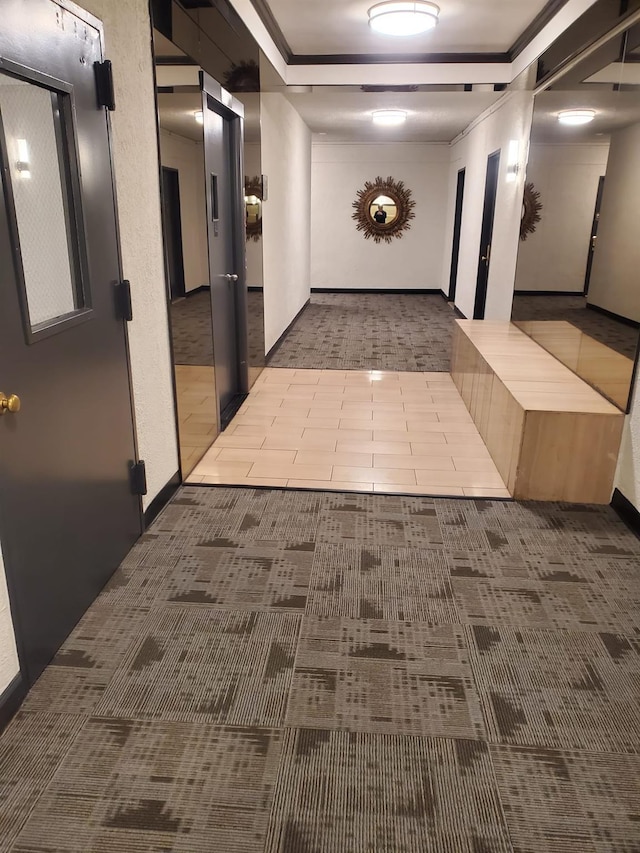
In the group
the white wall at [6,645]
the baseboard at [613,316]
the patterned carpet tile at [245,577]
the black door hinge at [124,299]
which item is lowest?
the patterned carpet tile at [245,577]

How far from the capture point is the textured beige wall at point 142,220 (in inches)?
96.8

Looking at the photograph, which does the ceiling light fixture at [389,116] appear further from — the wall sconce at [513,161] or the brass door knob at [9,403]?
the brass door knob at [9,403]

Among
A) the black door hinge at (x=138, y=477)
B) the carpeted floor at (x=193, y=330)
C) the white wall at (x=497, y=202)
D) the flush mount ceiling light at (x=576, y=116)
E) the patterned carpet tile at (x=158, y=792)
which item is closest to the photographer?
the patterned carpet tile at (x=158, y=792)

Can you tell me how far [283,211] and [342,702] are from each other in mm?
5855

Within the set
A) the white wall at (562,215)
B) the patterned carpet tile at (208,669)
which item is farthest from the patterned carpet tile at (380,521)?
the white wall at (562,215)

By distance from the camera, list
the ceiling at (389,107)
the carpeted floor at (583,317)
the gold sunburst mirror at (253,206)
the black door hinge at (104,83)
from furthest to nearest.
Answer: the ceiling at (389,107)
the gold sunburst mirror at (253,206)
the carpeted floor at (583,317)
the black door hinge at (104,83)

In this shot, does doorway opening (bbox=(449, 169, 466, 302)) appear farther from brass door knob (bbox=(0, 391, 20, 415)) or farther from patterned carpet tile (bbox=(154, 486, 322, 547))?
brass door knob (bbox=(0, 391, 20, 415))

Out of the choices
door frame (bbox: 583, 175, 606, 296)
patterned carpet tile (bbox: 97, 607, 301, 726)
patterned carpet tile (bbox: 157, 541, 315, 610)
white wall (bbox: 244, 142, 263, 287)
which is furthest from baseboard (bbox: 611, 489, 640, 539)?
white wall (bbox: 244, 142, 263, 287)

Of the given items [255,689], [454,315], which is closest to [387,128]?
[454,315]

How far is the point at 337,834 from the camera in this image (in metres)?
1.50

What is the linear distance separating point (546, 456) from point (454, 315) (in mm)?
6406

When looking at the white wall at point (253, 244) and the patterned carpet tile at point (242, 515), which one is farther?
the white wall at point (253, 244)

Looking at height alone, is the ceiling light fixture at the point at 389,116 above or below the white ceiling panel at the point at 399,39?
below

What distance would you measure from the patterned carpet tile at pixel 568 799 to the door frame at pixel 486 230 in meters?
5.84
